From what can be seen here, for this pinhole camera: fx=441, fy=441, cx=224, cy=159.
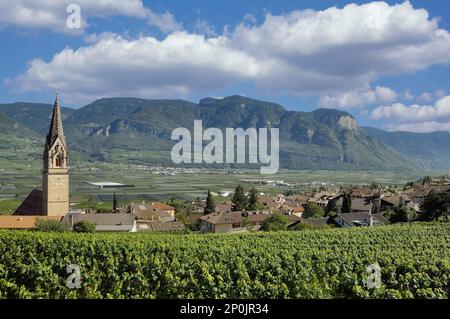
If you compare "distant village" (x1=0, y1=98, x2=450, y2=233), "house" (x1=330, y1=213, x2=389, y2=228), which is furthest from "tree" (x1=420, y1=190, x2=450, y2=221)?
"house" (x1=330, y1=213, x2=389, y2=228)

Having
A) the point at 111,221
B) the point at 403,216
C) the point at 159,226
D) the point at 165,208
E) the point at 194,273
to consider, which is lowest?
the point at 165,208

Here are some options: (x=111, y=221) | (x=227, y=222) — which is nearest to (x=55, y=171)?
(x=111, y=221)

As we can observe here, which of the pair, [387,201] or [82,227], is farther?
[387,201]

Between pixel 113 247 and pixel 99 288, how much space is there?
5.67 meters

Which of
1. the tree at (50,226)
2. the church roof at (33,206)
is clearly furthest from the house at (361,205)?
the tree at (50,226)

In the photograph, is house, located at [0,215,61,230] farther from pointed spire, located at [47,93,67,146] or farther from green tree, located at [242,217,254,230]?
green tree, located at [242,217,254,230]

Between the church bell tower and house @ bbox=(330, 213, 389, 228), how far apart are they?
34.5 metres

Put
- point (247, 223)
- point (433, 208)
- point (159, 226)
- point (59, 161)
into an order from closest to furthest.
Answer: point (59, 161) → point (433, 208) → point (159, 226) → point (247, 223)

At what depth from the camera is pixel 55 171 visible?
167 feet

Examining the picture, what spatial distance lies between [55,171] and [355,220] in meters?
38.8

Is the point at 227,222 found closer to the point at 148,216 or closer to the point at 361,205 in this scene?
the point at 148,216

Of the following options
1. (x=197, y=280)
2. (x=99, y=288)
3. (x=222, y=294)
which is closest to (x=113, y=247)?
(x=99, y=288)
